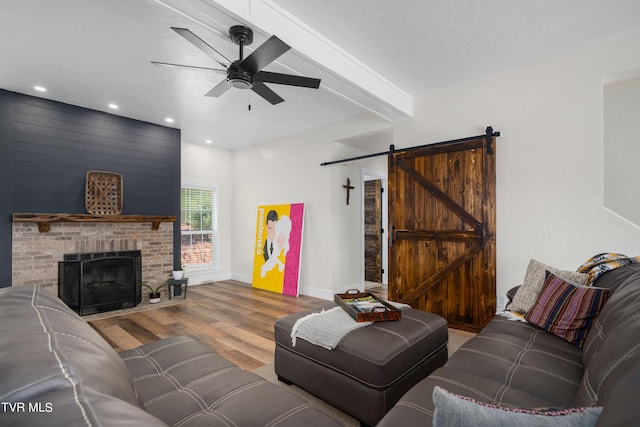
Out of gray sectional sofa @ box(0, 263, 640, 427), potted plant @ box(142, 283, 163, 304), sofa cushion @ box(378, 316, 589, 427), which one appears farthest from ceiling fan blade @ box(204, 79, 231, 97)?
potted plant @ box(142, 283, 163, 304)

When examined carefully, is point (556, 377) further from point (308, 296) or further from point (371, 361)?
point (308, 296)

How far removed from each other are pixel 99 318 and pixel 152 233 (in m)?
1.46

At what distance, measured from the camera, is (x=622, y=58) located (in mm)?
2811

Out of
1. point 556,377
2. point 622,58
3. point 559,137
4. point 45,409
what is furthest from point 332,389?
point 622,58

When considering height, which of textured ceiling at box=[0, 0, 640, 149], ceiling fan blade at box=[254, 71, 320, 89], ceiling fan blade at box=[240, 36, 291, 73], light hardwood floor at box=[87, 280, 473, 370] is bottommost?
light hardwood floor at box=[87, 280, 473, 370]

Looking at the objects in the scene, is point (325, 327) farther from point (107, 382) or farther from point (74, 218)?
point (74, 218)

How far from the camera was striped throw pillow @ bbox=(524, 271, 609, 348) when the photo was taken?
5.94 ft

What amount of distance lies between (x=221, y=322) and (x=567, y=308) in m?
3.49

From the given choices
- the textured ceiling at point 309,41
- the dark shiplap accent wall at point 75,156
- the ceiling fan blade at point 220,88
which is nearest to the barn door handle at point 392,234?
the textured ceiling at point 309,41

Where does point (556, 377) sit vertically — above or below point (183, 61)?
below

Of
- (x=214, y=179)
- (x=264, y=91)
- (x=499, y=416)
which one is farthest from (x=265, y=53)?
(x=214, y=179)

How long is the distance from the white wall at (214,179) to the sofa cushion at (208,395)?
16.1ft

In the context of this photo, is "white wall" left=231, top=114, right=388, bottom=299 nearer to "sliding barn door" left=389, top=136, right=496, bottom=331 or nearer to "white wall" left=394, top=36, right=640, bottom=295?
"sliding barn door" left=389, top=136, right=496, bottom=331

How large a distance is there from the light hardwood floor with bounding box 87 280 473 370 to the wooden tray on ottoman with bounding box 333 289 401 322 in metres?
0.95
